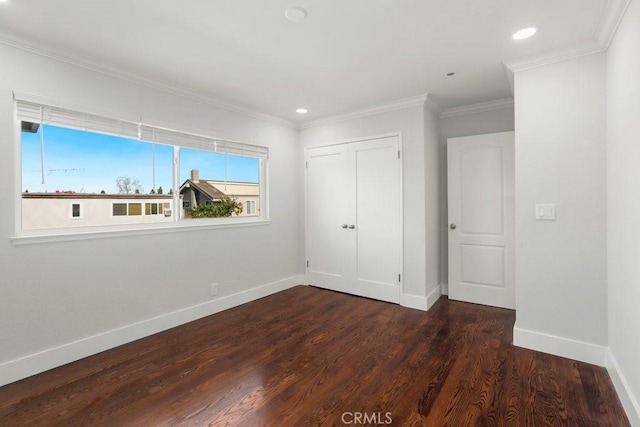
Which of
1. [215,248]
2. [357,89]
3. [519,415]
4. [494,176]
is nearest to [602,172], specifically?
[494,176]

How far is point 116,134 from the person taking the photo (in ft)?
9.23

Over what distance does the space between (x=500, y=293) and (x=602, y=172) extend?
181 cm

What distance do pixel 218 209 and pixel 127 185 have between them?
1034 millimetres

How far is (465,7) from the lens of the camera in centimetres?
194

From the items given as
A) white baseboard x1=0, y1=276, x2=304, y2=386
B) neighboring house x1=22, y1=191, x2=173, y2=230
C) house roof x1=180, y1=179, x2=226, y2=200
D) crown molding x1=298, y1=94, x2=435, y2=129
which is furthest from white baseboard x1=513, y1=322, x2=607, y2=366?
neighboring house x1=22, y1=191, x2=173, y2=230

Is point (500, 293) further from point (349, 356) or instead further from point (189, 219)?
point (189, 219)

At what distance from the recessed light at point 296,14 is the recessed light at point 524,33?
1.55 metres

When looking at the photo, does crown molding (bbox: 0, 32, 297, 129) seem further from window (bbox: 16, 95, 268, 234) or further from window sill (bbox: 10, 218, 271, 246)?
window sill (bbox: 10, 218, 271, 246)

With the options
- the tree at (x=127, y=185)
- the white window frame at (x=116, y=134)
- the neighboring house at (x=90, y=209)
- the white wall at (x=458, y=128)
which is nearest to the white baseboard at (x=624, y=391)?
the white wall at (x=458, y=128)

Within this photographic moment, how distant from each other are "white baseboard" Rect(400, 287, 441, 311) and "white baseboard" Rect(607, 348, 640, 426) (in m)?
1.60

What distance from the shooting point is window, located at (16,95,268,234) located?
2439 millimetres

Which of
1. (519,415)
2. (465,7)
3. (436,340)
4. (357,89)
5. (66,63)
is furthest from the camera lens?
(357,89)

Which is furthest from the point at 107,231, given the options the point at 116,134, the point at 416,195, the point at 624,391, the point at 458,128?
the point at 458,128

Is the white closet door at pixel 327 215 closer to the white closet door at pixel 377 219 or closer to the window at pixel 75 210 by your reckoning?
the white closet door at pixel 377 219
